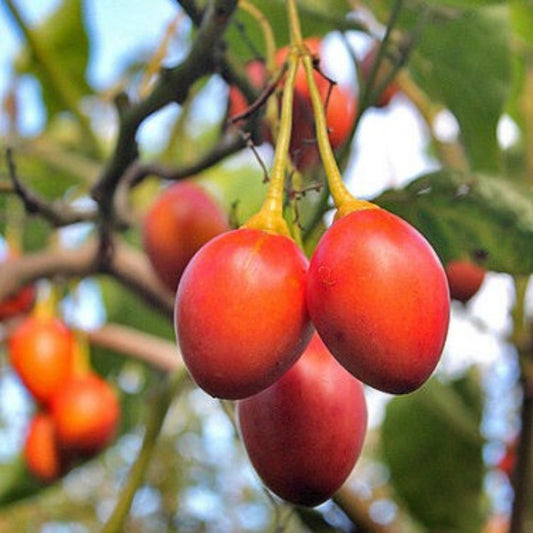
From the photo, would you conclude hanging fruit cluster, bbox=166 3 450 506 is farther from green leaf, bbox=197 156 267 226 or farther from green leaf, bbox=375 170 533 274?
green leaf, bbox=197 156 267 226

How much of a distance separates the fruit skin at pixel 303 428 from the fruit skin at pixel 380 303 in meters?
0.04

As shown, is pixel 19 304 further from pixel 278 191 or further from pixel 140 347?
pixel 278 191

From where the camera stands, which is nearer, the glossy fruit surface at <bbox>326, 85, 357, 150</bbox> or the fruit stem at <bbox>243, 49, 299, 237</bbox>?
the fruit stem at <bbox>243, 49, 299, 237</bbox>

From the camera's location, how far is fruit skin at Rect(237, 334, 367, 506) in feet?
1.52

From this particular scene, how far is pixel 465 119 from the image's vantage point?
0.79 meters

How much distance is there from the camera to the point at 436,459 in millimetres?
1160

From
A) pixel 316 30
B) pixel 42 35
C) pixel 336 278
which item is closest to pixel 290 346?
pixel 336 278

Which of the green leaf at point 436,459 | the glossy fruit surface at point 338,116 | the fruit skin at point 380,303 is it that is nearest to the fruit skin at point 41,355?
the green leaf at point 436,459

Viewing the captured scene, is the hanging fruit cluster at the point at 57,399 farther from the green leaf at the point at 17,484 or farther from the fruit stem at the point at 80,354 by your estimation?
the green leaf at the point at 17,484

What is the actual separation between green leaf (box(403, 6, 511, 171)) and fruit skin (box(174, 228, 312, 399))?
0.39 m

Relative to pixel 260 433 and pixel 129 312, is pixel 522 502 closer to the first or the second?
pixel 260 433

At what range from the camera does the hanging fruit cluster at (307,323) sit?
0.41 meters

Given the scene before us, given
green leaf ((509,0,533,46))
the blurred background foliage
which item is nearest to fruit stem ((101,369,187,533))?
the blurred background foliage

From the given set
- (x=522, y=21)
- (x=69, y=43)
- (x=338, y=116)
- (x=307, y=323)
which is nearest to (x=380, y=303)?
(x=307, y=323)
